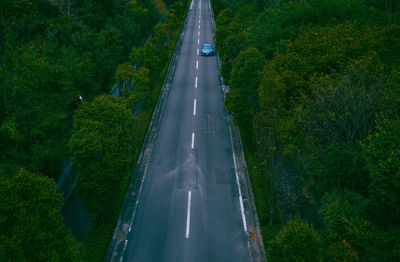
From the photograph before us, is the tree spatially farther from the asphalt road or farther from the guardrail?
the guardrail

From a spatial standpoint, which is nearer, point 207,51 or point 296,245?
point 296,245

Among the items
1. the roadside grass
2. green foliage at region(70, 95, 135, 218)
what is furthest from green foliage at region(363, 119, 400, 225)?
green foliage at region(70, 95, 135, 218)

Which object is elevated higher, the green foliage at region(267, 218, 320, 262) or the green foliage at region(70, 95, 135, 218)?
the green foliage at region(70, 95, 135, 218)

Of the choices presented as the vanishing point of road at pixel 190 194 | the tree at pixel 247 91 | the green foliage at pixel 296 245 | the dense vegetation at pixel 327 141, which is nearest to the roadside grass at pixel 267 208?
the dense vegetation at pixel 327 141

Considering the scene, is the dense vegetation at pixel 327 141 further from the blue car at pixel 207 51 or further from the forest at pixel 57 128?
the blue car at pixel 207 51

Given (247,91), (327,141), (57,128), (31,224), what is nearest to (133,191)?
(57,128)

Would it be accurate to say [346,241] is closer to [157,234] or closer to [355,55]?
[157,234]

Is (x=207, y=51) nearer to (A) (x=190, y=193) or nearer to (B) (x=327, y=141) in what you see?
(A) (x=190, y=193)
